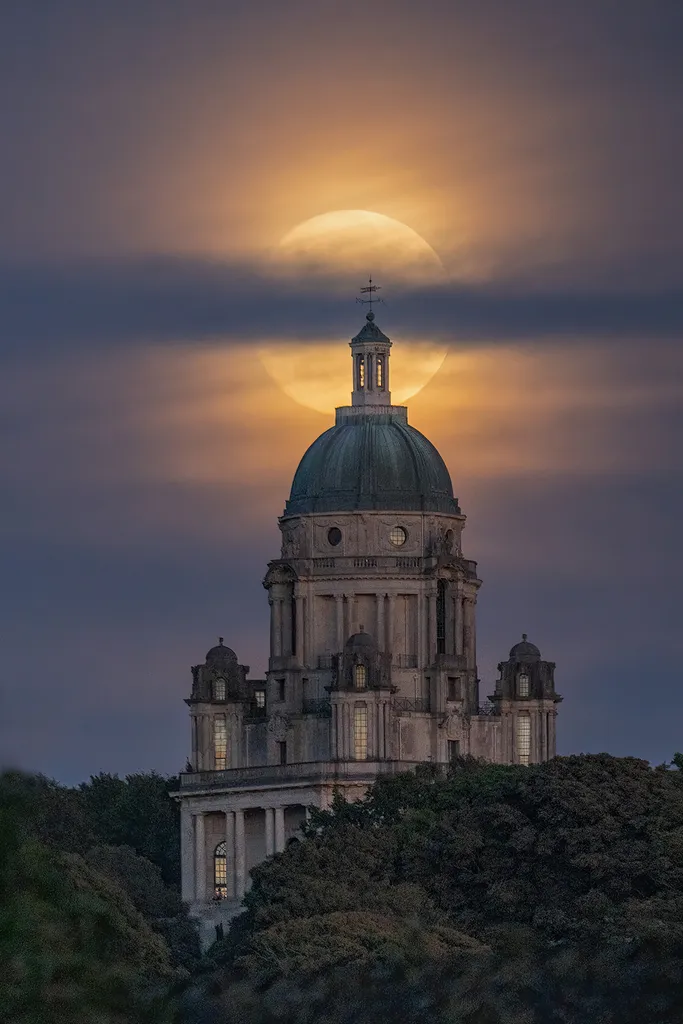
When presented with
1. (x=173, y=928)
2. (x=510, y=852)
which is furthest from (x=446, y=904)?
(x=173, y=928)

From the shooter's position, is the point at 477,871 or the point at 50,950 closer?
the point at 50,950

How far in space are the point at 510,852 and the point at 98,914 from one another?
86.1 m

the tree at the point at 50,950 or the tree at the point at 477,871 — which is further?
the tree at the point at 477,871

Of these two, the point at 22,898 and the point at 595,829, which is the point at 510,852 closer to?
the point at 595,829

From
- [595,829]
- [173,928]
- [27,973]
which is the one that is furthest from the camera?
[173,928]

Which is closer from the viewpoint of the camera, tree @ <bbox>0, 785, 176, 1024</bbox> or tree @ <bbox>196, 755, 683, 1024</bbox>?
tree @ <bbox>0, 785, 176, 1024</bbox>

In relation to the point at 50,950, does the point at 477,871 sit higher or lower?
higher

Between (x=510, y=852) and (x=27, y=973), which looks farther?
(x=510, y=852)

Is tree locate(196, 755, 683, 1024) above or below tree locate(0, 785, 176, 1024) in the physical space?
above

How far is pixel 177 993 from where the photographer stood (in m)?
91.4

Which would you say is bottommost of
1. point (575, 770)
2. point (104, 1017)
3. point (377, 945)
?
point (104, 1017)

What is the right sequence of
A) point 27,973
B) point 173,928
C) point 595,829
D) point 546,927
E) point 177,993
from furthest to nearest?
point 173,928, point 595,829, point 546,927, point 177,993, point 27,973

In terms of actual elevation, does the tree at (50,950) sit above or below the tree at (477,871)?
below

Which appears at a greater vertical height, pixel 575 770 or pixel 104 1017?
pixel 575 770
